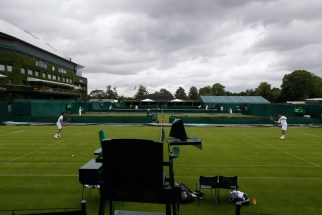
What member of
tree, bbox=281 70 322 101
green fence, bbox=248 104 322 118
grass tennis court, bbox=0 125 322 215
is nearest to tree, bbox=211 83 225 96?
tree, bbox=281 70 322 101

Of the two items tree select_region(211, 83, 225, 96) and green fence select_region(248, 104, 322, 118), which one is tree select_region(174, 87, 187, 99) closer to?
tree select_region(211, 83, 225, 96)

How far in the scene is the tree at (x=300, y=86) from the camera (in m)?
114

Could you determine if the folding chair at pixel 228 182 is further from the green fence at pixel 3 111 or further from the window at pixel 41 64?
the window at pixel 41 64

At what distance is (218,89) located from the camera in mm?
164625

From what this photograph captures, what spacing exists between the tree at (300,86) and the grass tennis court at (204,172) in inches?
3871

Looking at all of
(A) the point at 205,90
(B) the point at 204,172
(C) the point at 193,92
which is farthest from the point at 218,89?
(B) the point at 204,172

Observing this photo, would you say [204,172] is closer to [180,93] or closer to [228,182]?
[228,182]

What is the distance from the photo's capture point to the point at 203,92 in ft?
541

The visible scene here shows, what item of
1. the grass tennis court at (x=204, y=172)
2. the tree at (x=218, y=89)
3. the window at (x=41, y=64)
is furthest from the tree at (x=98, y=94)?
the grass tennis court at (x=204, y=172)

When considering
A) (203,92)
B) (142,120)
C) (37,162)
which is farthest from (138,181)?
(203,92)

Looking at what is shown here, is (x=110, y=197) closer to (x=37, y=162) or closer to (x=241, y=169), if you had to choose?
(x=241, y=169)

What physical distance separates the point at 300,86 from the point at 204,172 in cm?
11278

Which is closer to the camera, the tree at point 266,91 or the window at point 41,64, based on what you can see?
the window at point 41,64

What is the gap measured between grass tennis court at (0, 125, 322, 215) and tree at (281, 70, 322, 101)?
9833 cm
